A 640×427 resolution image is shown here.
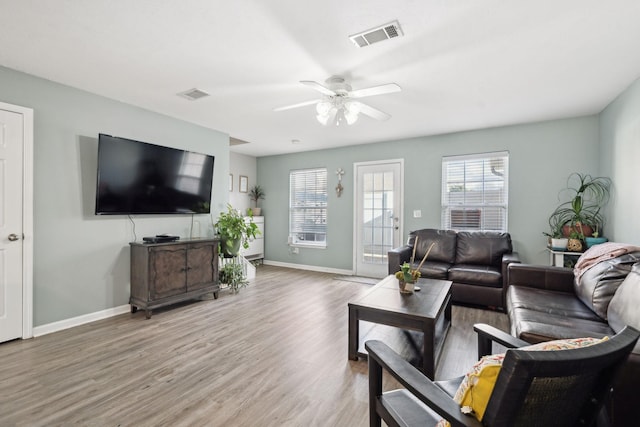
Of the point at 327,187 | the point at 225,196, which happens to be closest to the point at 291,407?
the point at 225,196

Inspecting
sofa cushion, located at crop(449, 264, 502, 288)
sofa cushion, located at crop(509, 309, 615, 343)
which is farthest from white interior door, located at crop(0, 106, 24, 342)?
sofa cushion, located at crop(449, 264, 502, 288)

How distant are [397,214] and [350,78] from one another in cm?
302

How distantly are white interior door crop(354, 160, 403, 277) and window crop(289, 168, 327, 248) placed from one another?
81cm

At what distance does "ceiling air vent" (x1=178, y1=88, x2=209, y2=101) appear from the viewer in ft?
10.9

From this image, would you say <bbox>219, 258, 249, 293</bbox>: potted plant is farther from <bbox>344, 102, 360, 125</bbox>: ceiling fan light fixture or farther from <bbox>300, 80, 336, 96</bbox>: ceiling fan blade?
<bbox>300, 80, 336, 96</bbox>: ceiling fan blade

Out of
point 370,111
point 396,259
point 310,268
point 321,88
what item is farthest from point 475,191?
point 310,268

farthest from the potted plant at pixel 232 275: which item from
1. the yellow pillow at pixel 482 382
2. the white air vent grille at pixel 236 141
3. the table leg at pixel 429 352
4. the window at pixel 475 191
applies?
the yellow pillow at pixel 482 382

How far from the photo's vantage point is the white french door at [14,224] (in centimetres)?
277

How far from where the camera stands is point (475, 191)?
477 centimetres

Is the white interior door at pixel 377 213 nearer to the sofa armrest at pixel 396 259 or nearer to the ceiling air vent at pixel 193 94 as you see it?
the sofa armrest at pixel 396 259

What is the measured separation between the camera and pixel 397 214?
17.8 ft

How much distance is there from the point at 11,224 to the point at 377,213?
15.9 ft

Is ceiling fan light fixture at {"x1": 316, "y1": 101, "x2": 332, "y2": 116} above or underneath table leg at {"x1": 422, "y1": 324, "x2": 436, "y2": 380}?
above

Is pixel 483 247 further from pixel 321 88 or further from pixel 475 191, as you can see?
pixel 321 88
